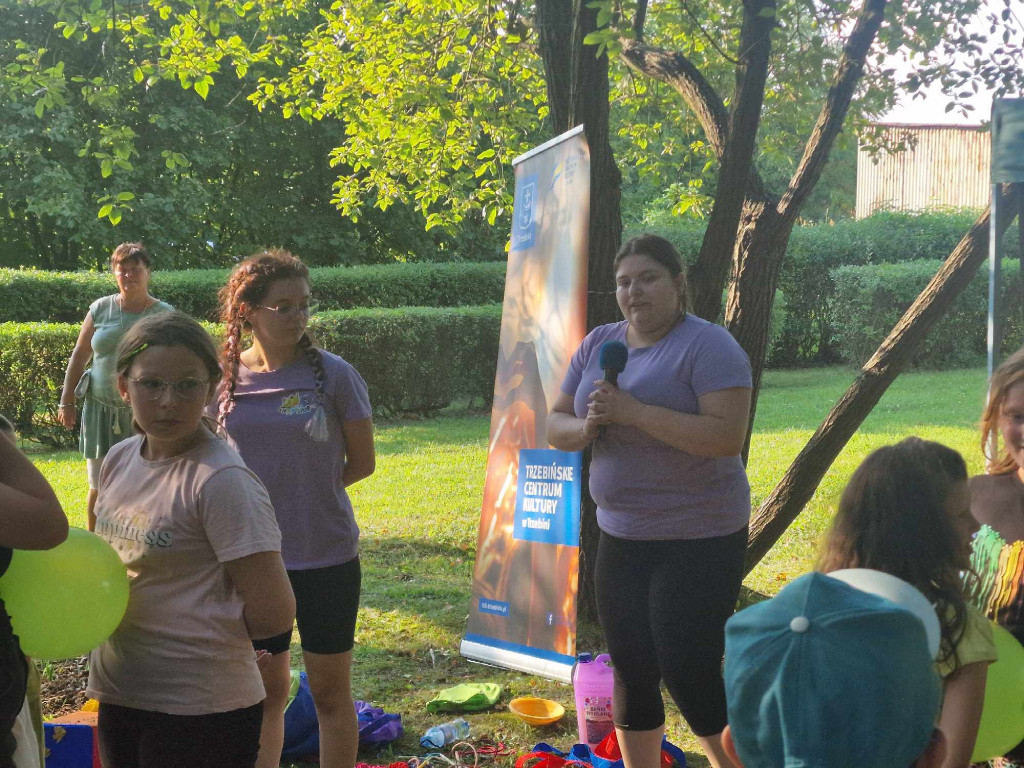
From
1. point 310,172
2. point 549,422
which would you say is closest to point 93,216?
point 310,172

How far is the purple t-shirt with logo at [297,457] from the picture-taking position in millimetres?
2977

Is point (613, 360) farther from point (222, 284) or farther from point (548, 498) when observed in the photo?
point (222, 284)

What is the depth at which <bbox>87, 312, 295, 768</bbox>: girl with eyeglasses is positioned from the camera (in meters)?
2.06

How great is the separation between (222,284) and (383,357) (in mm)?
2866

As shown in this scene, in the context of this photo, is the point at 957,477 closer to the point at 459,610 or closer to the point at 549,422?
the point at 549,422

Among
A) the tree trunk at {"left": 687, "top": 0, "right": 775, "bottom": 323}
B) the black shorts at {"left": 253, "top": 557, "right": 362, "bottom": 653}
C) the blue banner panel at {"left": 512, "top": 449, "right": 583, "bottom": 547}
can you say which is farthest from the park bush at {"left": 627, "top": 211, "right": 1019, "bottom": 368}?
the black shorts at {"left": 253, "top": 557, "right": 362, "bottom": 653}

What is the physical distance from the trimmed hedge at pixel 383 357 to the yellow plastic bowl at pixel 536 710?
7.99 metres

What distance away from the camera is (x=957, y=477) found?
1878 millimetres

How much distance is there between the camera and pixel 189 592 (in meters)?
2.08

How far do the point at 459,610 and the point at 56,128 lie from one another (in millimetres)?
15036

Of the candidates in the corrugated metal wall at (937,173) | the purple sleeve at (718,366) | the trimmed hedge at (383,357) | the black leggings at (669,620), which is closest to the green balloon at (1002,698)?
the black leggings at (669,620)

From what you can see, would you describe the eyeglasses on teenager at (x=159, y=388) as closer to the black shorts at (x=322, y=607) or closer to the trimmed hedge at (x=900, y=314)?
the black shorts at (x=322, y=607)

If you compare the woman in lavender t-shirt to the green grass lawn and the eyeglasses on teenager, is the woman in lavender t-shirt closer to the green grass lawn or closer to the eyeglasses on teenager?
the green grass lawn

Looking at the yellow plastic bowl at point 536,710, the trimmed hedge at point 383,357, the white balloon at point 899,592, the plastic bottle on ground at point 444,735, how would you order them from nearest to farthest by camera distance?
the white balloon at point 899,592
the plastic bottle on ground at point 444,735
the yellow plastic bowl at point 536,710
the trimmed hedge at point 383,357
